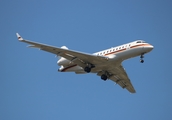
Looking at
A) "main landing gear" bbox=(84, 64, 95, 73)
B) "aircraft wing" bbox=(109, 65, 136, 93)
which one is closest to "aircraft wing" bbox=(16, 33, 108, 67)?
"main landing gear" bbox=(84, 64, 95, 73)

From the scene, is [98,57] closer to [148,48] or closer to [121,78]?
[148,48]

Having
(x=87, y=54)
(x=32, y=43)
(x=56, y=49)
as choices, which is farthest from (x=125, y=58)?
(x=32, y=43)

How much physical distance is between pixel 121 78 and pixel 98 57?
737cm

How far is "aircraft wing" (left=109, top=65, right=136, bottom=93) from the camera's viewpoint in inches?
1785

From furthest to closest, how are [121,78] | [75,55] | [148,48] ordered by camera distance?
[121,78]
[75,55]
[148,48]

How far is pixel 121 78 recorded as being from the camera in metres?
47.6

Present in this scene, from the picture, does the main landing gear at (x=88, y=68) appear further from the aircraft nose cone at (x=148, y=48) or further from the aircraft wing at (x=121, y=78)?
the aircraft nose cone at (x=148, y=48)

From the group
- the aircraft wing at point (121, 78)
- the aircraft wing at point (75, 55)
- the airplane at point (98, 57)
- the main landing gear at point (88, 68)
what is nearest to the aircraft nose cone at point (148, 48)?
the airplane at point (98, 57)

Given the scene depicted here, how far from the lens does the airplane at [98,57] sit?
41.5m

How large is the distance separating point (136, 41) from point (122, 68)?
4443 millimetres

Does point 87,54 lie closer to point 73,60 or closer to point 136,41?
point 73,60

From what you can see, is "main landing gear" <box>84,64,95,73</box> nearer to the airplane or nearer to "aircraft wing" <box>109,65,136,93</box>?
the airplane

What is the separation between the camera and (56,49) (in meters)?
40.6

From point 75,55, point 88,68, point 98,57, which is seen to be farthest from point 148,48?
point 75,55
